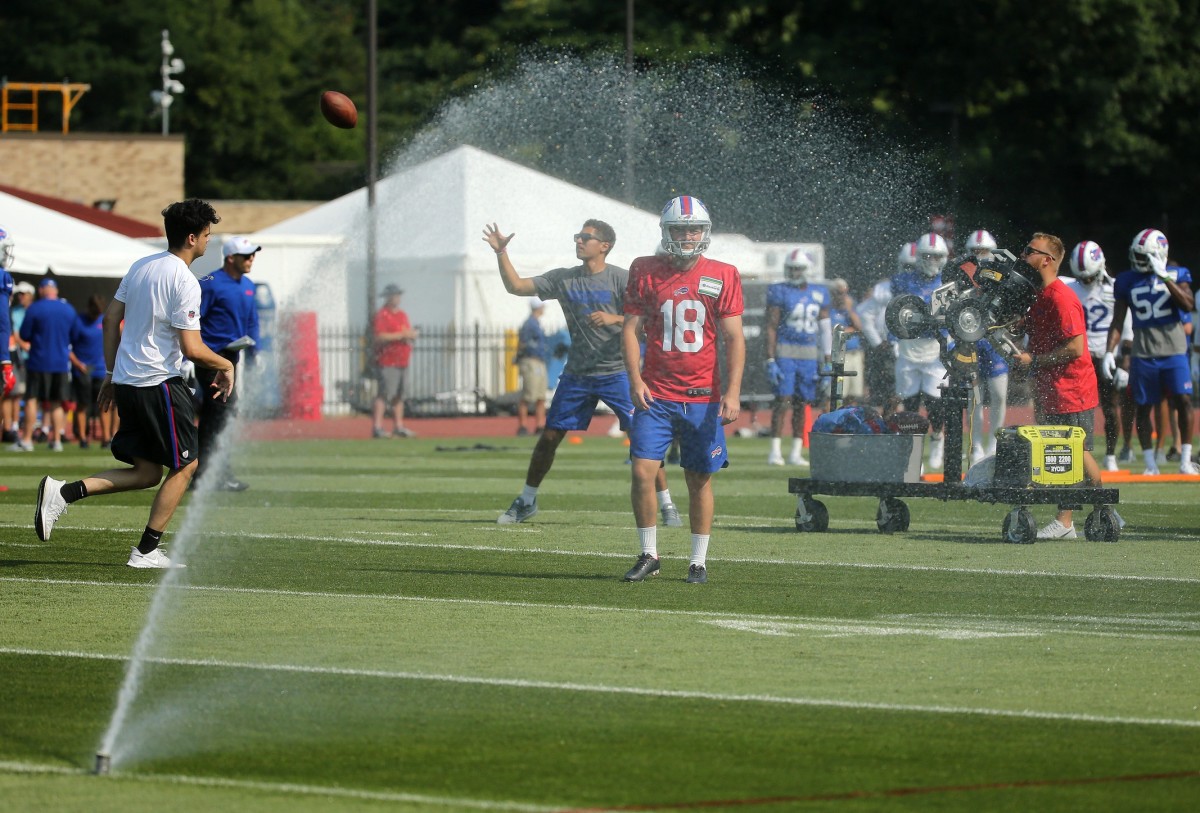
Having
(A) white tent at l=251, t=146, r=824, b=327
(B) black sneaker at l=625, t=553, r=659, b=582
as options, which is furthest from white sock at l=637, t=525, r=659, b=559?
(A) white tent at l=251, t=146, r=824, b=327

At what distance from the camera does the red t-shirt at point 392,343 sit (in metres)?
26.1

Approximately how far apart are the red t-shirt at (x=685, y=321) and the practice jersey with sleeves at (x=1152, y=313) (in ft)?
25.2

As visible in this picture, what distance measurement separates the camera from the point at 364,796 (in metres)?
5.60

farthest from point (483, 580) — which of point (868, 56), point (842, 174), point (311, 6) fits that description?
point (311, 6)

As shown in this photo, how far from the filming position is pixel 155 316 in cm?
1043

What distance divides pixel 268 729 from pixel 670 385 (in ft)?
13.4

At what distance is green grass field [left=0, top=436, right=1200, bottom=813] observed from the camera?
5773 millimetres

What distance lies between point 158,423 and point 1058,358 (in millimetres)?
5510

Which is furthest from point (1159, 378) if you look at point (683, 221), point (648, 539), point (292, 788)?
point (292, 788)

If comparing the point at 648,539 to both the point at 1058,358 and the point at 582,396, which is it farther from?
the point at 1058,358

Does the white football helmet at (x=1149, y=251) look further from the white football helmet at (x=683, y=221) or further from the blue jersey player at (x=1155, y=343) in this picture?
the white football helmet at (x=683, y=221)

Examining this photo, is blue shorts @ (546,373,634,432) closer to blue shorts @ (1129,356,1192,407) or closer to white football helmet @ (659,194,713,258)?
white football helmet @ (659,194,713,258)

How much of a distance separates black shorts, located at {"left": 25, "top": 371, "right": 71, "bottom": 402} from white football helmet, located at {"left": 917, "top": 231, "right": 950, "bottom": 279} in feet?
35.7

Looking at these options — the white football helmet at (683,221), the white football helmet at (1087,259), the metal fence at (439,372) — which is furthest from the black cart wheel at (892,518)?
the metal fence at (439,372)
